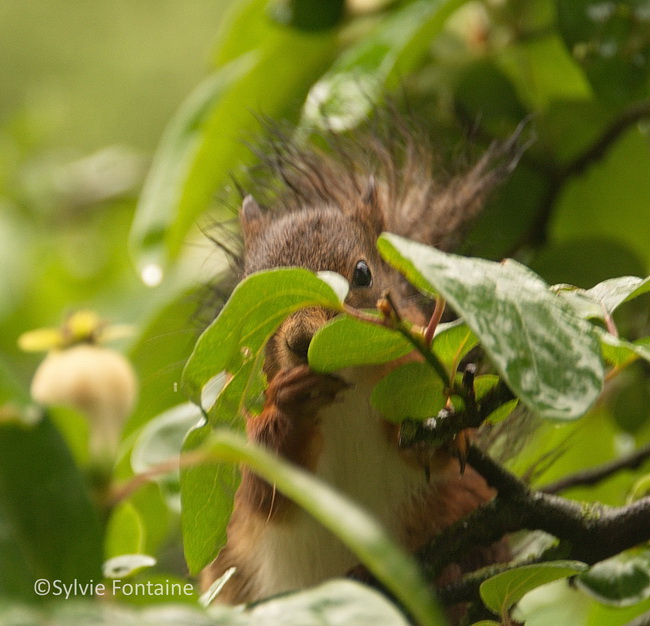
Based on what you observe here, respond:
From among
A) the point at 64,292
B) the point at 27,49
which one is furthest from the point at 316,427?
the point at 27,49

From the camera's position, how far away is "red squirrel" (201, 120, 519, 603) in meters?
0.99

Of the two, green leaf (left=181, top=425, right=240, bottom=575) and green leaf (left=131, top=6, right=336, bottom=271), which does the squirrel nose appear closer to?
green leaf (left=181, top=425, right=240, bottom=575)

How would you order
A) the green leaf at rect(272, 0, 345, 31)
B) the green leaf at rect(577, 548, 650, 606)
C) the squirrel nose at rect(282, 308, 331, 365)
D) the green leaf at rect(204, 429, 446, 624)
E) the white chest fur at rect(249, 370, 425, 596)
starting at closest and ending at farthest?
the green leaf at rect(204, 429, 446, 624) < the green leaf at rect(577, 548, 650, 606) < the squirrel nose at rect(282, 308, 331, 365) < the white chest fur at rect(249, 370, 425, 596) < the green leaf at rect(272, 0, 345, 31)

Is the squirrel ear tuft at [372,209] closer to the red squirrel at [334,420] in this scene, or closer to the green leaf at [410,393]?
the red squirrel at [334,420]

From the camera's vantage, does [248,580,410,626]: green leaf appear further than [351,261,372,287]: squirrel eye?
No

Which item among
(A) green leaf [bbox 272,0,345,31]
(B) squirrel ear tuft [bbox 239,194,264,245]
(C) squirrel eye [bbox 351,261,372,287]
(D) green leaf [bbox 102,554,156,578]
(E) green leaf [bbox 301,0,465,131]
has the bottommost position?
(C) squirrel eye [bbox 351,261,372,287]

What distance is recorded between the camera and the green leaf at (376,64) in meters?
1.16

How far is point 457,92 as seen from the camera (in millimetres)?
1302

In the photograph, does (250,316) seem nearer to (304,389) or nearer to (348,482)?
(304,389)

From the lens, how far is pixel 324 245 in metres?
1.10

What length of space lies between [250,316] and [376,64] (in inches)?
25.3

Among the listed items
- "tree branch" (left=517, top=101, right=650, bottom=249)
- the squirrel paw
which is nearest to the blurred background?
"tree branch" (left=517, top=101, right=650, bottom=249)

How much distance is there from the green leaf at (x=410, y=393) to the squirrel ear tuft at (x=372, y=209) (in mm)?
529

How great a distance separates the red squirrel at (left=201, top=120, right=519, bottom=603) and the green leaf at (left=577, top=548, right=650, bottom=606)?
0.23 m
